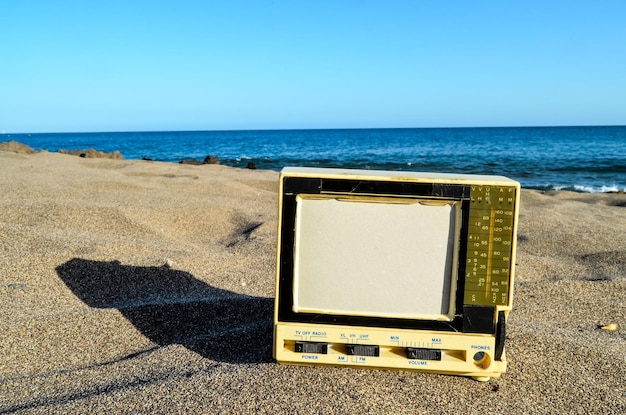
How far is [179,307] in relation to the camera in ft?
9.64

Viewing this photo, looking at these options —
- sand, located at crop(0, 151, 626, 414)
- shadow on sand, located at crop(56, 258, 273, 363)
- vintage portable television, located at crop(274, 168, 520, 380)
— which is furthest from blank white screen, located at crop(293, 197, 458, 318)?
shadow on sand, located at crop(56, 258, 273, 363)

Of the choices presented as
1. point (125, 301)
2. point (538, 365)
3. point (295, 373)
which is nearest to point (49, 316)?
point (125, 301)

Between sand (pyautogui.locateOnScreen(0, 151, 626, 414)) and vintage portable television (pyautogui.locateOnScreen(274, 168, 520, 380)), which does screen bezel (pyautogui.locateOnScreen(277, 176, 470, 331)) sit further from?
sand (pyautogui.locateOnScreen(0, 151, 626, 414))

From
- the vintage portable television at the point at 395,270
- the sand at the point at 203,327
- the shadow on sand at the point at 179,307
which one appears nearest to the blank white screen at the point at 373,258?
the vintage portable television at the point at 395,270

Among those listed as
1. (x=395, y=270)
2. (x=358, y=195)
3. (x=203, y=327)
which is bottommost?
(x=203, y=327)

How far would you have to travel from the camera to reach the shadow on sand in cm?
242

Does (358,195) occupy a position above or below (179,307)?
above

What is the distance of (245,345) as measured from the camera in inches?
94.3

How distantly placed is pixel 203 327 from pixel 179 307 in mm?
280

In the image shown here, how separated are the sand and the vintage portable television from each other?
0.44 ft

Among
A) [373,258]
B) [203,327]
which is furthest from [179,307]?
[373,258]

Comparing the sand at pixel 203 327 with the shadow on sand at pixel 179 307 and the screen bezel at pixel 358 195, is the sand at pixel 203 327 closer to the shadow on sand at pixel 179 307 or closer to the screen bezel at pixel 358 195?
the shadow on sand at pixel 179 307

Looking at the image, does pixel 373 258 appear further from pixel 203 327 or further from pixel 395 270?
pixel 203 327

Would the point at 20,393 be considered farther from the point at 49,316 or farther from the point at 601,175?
the point at 601,175
